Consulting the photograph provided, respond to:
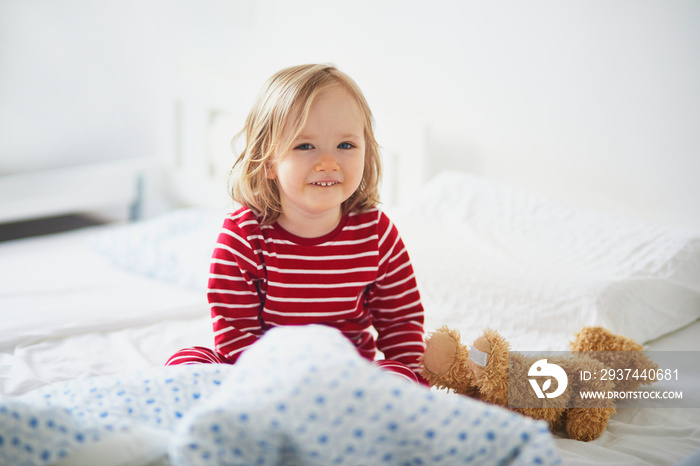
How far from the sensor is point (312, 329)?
23.9 inches

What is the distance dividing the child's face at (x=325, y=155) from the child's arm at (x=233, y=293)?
4.7 inches

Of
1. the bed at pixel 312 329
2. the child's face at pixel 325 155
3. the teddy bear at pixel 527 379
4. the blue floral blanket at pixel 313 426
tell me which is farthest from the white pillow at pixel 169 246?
the blue floral blanket at pixel 313 426

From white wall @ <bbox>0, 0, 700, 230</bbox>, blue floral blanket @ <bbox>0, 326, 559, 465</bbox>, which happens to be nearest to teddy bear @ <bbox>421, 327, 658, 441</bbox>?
blue floral blanket @ <bbox>0, 326, 559, 465</bbox>

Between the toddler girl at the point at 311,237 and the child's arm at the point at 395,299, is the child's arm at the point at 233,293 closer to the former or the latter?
the toddler girl at the point at 311,237

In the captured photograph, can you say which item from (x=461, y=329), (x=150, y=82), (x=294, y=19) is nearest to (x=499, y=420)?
(x=461, y=329)

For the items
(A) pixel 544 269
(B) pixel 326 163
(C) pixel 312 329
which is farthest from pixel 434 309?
(C) pixel 312 329

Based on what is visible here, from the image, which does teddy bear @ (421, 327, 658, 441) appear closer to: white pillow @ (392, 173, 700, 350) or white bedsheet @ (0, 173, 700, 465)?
white bedsheet @ (0, 173, 700, 465)

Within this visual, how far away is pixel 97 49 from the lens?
2.64m

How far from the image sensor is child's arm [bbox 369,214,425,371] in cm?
103

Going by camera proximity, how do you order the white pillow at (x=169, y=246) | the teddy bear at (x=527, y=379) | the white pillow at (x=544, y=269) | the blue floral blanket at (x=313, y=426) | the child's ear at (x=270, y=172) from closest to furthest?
the blue floral blanket at (x=313, y=426) < the teddy bear at (x=527, y=379) < the child's ear at (x=270, y=172) < the white pillow at (x=544, y=269) < the white pillow at (x=169, y=246)

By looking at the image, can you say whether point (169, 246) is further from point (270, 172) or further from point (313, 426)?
point (313, 426)

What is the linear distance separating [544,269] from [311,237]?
1.75 ft

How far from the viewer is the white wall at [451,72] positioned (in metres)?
1.41

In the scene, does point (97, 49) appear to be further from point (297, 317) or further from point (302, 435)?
point (302, 435)
